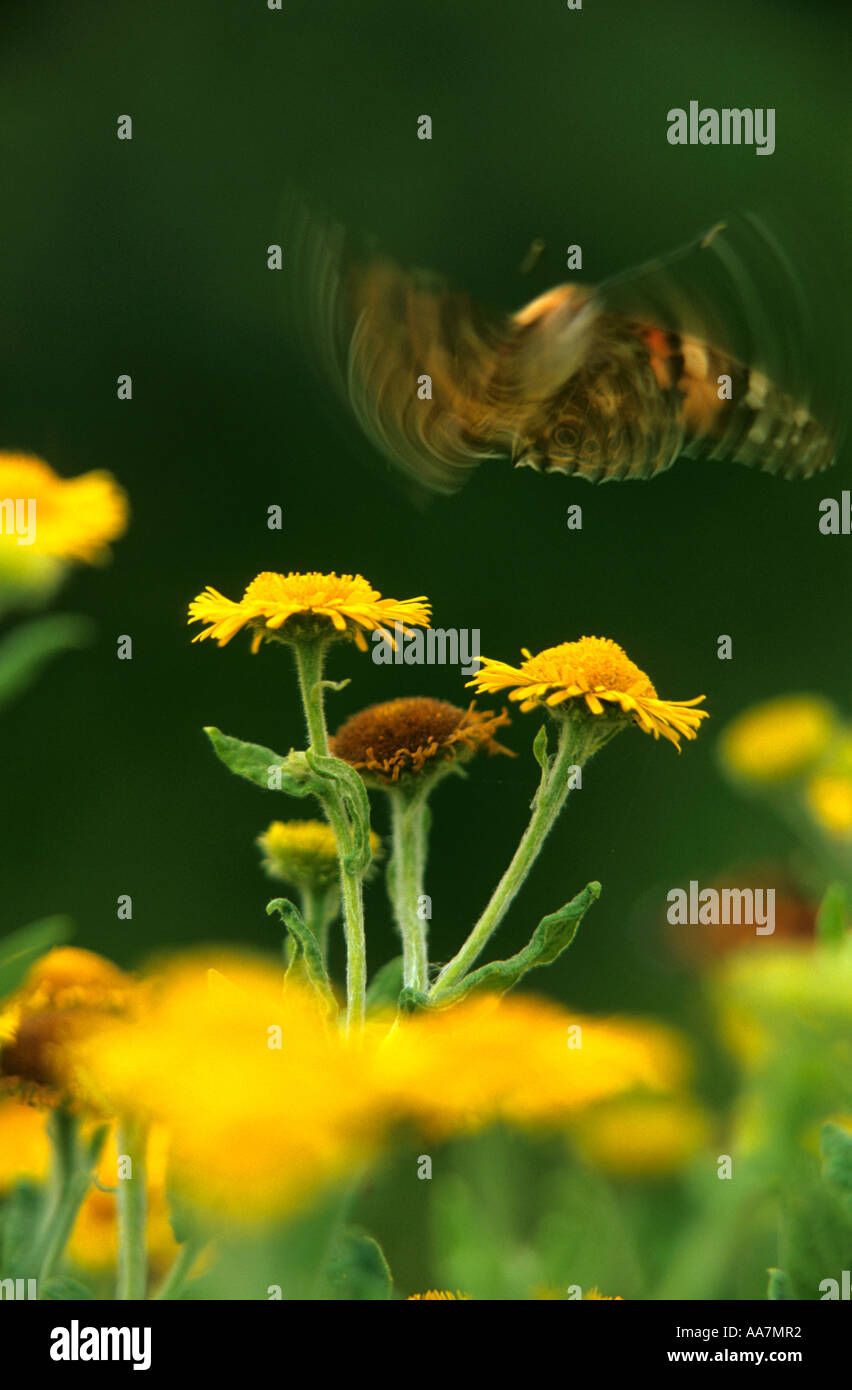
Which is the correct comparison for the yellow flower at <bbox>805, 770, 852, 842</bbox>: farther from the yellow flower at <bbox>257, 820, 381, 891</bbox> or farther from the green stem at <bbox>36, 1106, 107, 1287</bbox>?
the green stem at <bbox>36, 1106, 107, 1287</bbox>

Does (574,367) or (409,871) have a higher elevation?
(574,367)

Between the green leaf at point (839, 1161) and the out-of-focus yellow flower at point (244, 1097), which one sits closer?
the out-of-focus yellow flower at point (244, 1097)

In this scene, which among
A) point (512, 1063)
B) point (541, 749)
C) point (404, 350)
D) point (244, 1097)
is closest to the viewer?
point (244, 1097)

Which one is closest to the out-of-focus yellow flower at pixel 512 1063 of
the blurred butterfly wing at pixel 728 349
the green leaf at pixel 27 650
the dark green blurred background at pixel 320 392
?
the green leaf at pixel 27 650

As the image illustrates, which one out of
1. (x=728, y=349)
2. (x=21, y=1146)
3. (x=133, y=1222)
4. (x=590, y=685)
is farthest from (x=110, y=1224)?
(x=728, y=349)

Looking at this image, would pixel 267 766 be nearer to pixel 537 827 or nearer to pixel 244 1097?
pixel 537 827

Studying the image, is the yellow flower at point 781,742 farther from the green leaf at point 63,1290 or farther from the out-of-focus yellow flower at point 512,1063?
the green leaf at point 63,1290
